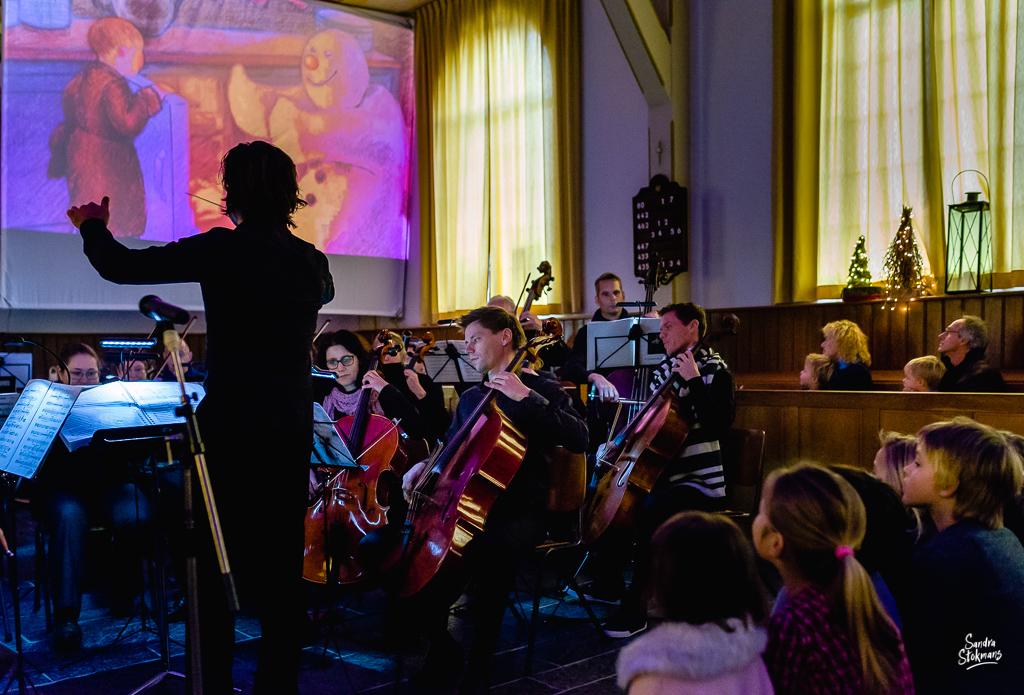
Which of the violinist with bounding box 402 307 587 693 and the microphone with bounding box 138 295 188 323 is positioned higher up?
Result: the microphone with bounding box 138 295 188 323

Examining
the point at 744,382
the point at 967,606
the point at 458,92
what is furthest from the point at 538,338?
the point at 458,92

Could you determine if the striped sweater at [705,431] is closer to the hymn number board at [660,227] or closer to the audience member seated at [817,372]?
the audience member seated at [817,372]

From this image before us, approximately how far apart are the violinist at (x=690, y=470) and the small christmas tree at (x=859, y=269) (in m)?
2.24

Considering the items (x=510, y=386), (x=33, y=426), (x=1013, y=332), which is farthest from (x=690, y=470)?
(x=1013, y=332)

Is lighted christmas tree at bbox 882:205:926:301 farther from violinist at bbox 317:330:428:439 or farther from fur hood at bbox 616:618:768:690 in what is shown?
fur hood at bbox 616:618:768:690

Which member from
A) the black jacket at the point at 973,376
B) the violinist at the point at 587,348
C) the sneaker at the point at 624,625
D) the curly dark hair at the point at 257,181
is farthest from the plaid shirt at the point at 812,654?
the black jacket at the point at 973,376

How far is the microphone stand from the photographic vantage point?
5.46 ft

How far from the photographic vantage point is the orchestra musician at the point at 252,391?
6.25 ft

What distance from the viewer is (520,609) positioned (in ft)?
11.6

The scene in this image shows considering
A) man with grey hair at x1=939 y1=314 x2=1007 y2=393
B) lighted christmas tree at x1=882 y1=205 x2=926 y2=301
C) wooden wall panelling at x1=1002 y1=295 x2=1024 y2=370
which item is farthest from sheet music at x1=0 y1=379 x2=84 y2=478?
wooden wall panelling at x1=1002 y1=295 x2=1024 y2=370

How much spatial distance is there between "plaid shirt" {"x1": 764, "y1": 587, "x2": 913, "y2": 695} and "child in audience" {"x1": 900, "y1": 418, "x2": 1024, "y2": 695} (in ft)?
1.16

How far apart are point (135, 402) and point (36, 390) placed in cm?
55

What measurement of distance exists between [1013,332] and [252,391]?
4487 mm

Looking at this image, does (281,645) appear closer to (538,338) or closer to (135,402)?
(135,402)
